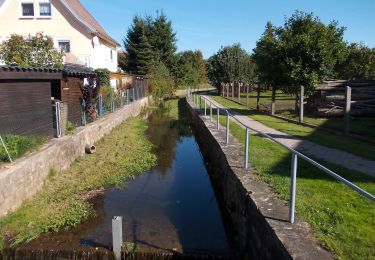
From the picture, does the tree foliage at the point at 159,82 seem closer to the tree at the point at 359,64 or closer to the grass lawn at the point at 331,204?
the tree at the point at 359,64

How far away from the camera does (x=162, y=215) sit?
354 inches

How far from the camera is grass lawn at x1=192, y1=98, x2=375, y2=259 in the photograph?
15.8ft

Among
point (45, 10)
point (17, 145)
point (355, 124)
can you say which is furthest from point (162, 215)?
point (45, 10)

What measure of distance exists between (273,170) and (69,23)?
25.1 m

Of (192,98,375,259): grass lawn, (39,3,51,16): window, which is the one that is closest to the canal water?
(192,98,375,259): grass lawn

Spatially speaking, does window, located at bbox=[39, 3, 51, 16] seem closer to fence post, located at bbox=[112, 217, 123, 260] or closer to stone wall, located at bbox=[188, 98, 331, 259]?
stone wall, located at bbox=[188, 98, 331, 259]

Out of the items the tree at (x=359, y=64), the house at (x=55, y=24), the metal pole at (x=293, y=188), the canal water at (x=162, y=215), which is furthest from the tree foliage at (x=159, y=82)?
the metal pole at (x=293, y=188)

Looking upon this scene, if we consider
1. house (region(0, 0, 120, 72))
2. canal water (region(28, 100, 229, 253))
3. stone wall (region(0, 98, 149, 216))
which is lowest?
canal water (region(28, 100, 229, 253))

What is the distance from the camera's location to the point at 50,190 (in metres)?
9.74

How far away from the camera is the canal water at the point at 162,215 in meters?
7.52

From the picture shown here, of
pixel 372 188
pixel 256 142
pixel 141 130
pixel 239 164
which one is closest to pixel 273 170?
pixel 239 164

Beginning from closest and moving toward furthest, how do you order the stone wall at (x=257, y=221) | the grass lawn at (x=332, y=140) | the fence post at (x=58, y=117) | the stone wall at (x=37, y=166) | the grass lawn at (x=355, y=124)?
the stone wall at (x=257, y=221)
the stone wall at (x=37, y=166)
the grass lawn at (x=332, y=140)
the fence post at (x=58, y=117)
the grass lawn at (x=355, y=124)

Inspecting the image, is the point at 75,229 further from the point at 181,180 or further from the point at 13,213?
the point at 181,180

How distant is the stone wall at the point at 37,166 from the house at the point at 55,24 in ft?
51.4
